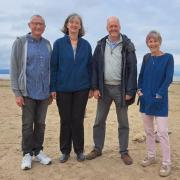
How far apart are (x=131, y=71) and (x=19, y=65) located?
5.49 ft

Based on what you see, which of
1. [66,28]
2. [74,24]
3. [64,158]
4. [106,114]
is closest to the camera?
[74,24]

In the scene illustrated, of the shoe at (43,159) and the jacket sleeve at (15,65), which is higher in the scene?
the jacket sleeve at (15,65)

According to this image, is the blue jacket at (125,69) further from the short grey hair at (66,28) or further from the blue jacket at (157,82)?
the short grey hair at (66,28)

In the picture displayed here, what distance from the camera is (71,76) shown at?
5.88 metres

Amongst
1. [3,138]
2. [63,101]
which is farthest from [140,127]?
[63,101]

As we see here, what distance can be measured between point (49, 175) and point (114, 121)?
4.56 m

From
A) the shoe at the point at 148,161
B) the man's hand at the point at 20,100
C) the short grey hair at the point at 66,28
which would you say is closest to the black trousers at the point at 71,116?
the man's hand at the point at 20,100

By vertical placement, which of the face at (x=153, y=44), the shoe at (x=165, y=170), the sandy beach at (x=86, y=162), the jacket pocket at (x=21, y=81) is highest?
the face at (x=153, y=44)

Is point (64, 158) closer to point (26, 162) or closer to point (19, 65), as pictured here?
point (26, 162)

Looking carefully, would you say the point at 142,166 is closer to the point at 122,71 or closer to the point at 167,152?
the point at 167,152

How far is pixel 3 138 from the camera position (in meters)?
8.00

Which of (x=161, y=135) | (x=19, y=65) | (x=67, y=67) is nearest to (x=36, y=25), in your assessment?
(x=19, y=65)

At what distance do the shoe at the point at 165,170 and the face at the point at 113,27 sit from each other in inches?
82.5

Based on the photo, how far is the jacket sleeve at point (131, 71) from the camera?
5.97 m
